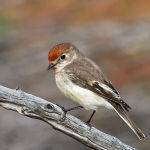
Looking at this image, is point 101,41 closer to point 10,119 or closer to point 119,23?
point 119,23

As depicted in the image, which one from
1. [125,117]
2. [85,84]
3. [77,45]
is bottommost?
[125,117]

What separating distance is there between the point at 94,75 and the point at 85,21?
887 cm

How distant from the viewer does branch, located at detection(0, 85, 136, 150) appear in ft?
32.5

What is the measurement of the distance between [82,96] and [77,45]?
6.00 metres

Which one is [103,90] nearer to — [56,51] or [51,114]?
[56,51]

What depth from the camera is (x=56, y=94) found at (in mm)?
14648

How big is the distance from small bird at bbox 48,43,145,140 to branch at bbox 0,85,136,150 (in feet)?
1.40

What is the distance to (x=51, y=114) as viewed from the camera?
9.98 metres

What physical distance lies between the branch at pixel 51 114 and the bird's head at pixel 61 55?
91cm

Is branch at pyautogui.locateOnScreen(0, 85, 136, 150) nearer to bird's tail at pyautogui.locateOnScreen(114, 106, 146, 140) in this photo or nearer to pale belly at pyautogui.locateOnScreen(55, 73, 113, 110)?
bird's tail at pyautogui.locateOnScreen(114, 106, 146, 140)

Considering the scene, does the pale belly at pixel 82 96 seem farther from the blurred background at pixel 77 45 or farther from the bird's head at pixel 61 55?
the blurred background at pixel 77 45

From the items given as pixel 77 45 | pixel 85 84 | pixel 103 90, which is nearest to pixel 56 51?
pixel 85 84

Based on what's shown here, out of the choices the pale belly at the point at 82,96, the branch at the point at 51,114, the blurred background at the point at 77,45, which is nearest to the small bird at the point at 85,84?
the pale belly at the point at 82,96

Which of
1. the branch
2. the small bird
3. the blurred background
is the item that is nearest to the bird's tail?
the small bird
